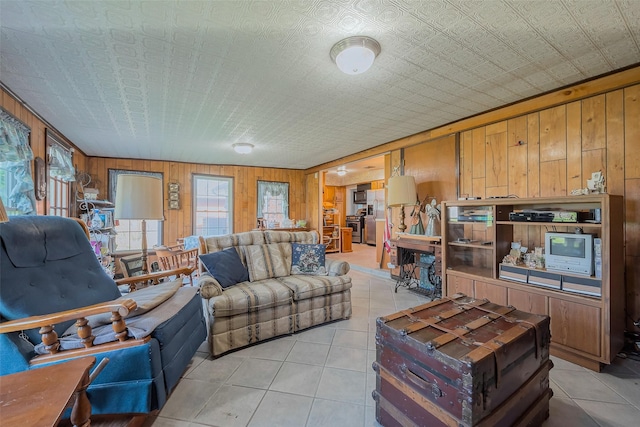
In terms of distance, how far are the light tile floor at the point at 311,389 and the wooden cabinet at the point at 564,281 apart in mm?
253

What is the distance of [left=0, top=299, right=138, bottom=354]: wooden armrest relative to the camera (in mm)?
1271

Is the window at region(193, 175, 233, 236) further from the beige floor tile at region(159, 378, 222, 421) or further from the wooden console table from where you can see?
the beige floor tile at region(159, 378, 222, 421)

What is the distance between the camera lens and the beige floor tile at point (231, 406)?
149cm

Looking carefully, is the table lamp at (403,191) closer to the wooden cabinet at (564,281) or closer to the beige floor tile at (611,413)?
the wooden cabinet at (564,281)

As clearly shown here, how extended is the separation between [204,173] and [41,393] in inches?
218

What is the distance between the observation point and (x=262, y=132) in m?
3.70

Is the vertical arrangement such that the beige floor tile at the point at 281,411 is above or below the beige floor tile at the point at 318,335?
below

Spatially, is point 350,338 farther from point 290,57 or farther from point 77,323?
point 290,57

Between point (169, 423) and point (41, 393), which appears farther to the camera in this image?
point (169, 423)

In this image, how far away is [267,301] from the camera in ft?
A: 7.55

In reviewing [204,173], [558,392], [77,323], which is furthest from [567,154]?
[204,173]

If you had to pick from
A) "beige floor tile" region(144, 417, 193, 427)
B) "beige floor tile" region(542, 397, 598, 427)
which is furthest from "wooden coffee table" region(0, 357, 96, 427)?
"beige floor tile" region(542, 397, 598, 427)

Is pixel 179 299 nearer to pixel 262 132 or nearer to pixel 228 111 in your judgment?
pixel 228 111

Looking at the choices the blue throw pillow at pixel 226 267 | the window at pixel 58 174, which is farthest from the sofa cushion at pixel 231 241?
the window at pixel 58 174
